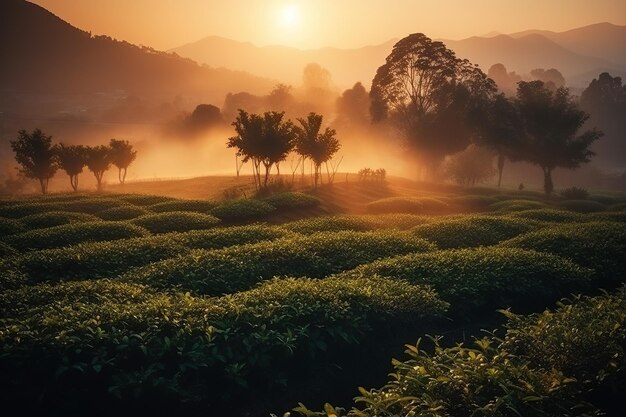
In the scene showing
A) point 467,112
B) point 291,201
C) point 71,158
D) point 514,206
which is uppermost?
point 467,112

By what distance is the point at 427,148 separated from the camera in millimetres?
66562

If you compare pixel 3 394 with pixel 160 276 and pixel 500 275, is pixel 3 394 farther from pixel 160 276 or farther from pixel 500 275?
pixel 500 275

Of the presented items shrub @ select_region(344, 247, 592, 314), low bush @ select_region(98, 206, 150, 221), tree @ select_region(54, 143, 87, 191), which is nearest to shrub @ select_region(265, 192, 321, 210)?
low bush @ select_region(98, 206, 150, 221)

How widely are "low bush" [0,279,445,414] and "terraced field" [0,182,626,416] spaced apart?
36mm

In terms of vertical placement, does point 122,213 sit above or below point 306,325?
above

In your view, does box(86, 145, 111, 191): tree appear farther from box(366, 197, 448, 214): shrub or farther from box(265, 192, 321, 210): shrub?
box(366, 197, 448, 214): shrub

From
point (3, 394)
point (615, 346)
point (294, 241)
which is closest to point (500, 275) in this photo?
point (615, 346)

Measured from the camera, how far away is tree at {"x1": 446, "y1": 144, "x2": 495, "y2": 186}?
7919 centimetres

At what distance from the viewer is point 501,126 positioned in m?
58.4

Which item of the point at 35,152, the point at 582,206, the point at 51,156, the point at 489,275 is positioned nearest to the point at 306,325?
the point at 489,275

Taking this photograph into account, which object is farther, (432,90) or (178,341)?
(432,90)

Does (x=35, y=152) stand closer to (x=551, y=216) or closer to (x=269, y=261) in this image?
(x=269, y=261)

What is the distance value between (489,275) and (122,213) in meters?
24.4

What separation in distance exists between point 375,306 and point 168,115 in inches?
7942
